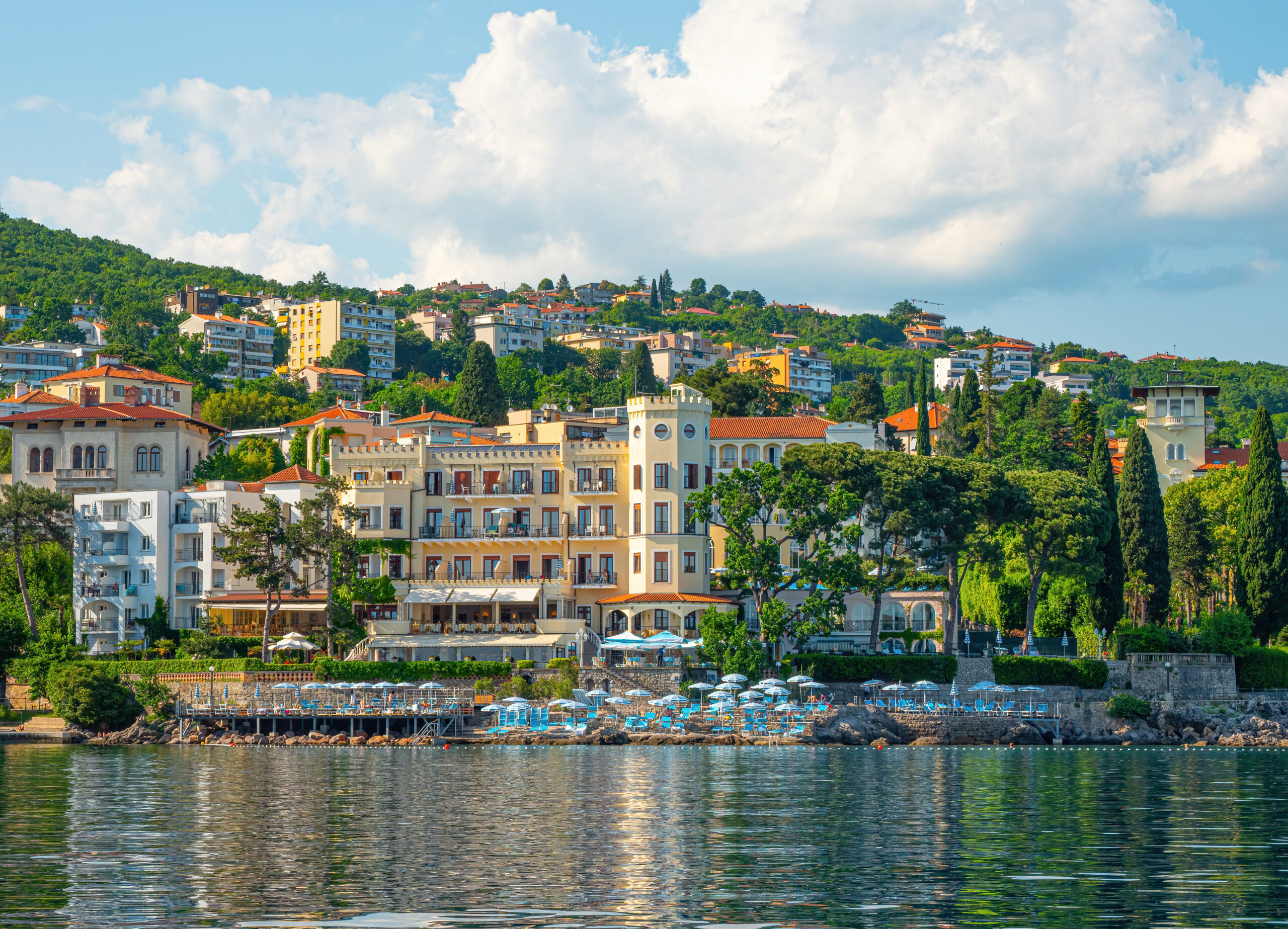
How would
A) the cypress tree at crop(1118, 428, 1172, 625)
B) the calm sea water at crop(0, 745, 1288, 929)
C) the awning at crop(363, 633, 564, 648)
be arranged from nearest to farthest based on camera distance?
the calm sea water at crop(0, 745, 1288, 929) → the awning at crop(363, 633, 564, 648) → the cypress tree at crop(1118, 428, 1172, 625)

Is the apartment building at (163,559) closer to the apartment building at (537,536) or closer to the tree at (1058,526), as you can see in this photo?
the apartment building at (537,536)

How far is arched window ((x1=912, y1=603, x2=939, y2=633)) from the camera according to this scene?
8950cm

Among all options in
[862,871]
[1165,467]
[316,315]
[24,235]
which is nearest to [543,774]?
[862,871]

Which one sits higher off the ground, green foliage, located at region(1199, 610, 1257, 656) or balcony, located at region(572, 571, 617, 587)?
balcony, located at region(572, 571, 617, 587)

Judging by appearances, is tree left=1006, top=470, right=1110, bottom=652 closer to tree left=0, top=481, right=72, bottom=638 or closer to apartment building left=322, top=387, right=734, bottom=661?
apartment building left=322, top=387, right=734, bottom=661

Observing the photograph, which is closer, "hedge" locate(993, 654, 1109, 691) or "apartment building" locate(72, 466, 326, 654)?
"hedge" locate(993, 654, 1109, 691)

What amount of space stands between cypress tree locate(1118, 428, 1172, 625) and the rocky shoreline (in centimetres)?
788

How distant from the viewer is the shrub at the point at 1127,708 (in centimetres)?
6981

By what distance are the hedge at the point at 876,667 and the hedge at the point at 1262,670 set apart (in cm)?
1536

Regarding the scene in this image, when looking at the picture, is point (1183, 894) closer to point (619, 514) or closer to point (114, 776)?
point (114, 776)

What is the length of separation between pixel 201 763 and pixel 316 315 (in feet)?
464

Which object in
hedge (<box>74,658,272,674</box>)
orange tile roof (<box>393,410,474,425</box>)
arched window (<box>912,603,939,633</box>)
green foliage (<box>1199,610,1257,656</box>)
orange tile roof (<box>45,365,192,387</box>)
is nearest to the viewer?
hedge (<box>74,658,272,674</box>)

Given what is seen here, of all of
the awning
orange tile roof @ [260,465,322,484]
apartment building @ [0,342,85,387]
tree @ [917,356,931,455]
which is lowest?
the awning

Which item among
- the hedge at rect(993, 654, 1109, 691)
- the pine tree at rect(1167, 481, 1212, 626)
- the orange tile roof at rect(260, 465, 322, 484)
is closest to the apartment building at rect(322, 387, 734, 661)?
the orange tile roof at rect(260, 465, 322, 484)
